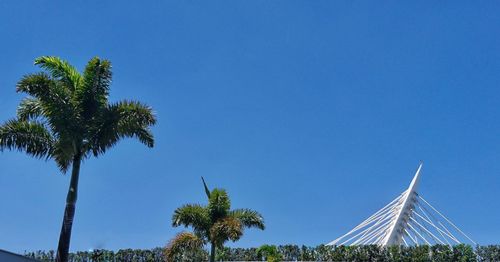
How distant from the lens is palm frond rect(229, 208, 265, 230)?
28031 mm

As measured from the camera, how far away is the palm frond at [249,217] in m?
28.0

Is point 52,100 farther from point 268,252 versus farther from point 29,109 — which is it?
point 268,252

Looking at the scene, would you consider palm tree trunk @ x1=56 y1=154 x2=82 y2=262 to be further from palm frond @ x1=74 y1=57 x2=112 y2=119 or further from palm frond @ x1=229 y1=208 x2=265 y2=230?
palm frond @ x1=229 y1=208 x2=265 y2=230

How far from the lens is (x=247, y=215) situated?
28078mm

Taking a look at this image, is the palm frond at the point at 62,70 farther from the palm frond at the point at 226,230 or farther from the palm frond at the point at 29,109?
the palm frond at the point at 226,230

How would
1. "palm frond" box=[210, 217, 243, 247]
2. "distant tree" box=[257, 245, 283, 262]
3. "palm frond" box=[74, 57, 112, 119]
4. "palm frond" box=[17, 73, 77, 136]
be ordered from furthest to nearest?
"distant tree" box=[257, 245, 283, 262] < "palm frond" box=[210, 217, 243, 247] < "palm frond" box=[74, 57, 112, 119] < "palm frond" box=[17, 73, 77, 136]

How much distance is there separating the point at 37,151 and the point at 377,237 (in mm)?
36870

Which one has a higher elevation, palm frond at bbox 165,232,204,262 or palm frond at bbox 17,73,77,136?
palm frond at bbox 17,73,77,136

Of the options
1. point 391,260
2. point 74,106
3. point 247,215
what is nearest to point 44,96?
point 74,106

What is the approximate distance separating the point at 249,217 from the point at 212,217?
159 cm

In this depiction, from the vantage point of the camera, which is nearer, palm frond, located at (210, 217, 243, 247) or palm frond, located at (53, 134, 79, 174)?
palm frond, located at (53, 134, 79, 174)

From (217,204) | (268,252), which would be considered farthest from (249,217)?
(268,252)

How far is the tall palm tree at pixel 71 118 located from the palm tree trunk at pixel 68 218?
33 millimetres

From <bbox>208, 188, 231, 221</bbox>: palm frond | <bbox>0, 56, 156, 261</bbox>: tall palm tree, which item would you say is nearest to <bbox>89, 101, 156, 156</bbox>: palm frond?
<bbox>0, 56, 156, 261</bbox>: tall palm tree
